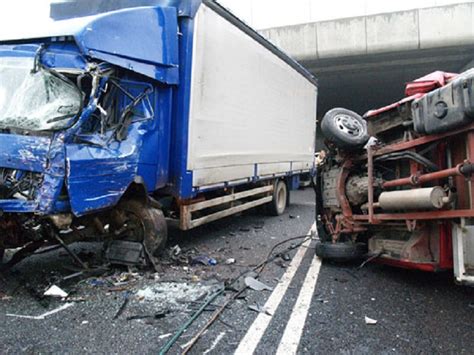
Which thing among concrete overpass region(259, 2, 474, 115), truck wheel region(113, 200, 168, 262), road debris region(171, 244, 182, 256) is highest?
concrete overpass region(259, 2, 474, 115)

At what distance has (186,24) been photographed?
527 centimetres

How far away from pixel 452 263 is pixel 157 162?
3482 mm

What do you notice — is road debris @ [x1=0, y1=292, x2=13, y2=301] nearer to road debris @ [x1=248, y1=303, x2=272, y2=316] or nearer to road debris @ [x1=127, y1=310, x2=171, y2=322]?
road debris @ [x1=127, y1=310, x2=171, y2=322]

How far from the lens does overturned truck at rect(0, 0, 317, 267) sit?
380 cm

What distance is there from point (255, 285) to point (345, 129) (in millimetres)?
2081

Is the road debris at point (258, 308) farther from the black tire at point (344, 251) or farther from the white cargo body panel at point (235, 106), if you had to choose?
the white cargo body panel at point (235, 106)

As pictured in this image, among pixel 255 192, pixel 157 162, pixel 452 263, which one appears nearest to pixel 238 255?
pixel 157 162

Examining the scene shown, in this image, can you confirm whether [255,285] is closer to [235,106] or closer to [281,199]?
[235,106]

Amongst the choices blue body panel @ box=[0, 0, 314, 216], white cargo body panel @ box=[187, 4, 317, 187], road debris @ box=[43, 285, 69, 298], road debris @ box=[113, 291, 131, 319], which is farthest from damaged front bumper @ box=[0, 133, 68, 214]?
white cargo body panel @ box=[187, 4, 317, 187]

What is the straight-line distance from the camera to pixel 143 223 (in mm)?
4801

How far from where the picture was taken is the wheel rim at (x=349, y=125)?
15.3 ft

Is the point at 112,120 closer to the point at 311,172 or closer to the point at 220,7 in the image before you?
the point at 220,7

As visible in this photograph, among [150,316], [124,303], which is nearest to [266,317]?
[150,316]

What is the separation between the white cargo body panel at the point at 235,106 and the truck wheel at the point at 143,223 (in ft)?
2.99
